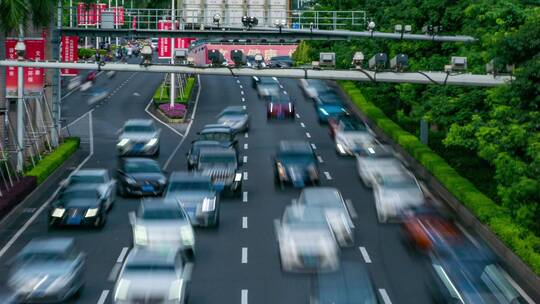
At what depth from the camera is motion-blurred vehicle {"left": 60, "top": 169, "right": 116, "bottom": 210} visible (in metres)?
39.4

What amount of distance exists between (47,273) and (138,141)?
28.6m

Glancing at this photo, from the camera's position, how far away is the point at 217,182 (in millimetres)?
42844

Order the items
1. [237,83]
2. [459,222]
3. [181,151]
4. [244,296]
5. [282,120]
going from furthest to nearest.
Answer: [237,83]
[282,120]
[181,151]
[459,222]
[244,296]

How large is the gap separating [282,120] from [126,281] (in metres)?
46.9

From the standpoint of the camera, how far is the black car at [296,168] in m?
44.8

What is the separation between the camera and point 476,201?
127 feet

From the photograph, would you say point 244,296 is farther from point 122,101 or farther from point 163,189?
point 122,101

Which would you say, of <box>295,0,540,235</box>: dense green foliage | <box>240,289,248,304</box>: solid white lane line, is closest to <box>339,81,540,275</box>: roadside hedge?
<box>295,0,540,235</box>: dense green foliage

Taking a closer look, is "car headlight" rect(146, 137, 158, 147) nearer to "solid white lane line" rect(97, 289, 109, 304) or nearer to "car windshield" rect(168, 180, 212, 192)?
"car windshield" rect(168, 180, 212, 192)

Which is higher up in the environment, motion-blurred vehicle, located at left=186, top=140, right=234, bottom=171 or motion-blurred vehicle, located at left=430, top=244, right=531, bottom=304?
motion-blurred vehicle, located at left=186, top=140, right=234, bottom=171

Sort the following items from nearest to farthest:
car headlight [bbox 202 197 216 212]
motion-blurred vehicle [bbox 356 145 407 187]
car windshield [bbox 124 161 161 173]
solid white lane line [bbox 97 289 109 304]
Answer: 1. solid white lane line [bbox 97 289 109 304]
2. car headlight [bbox 202 197 216 212]
3. motion-blurred vehicle [bbox 356 145 407 187]
4. car windshield [bbox 124 161 161 173]

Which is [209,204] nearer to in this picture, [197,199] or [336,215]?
[197,199]

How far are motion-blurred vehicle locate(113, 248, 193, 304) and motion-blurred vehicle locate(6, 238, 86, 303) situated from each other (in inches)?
71.2

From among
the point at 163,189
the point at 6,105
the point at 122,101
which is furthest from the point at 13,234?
the point at 122,101
